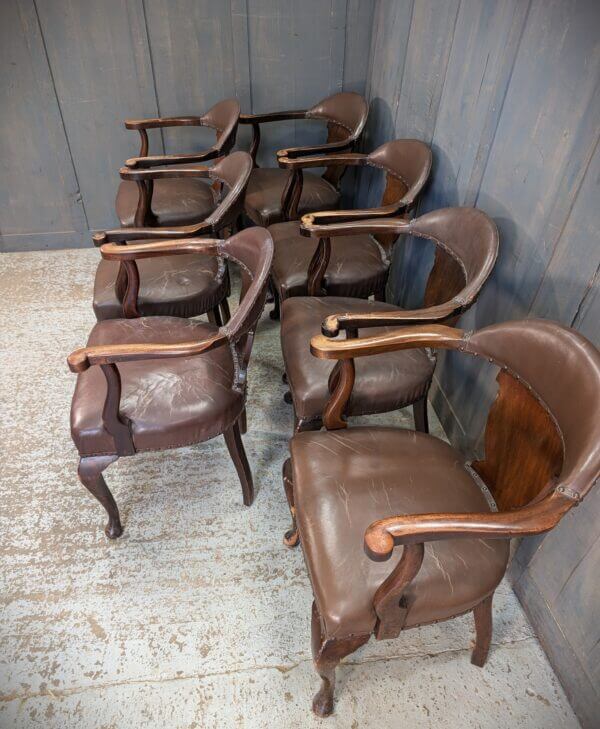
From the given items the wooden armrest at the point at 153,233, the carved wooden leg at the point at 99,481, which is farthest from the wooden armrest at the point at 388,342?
the wooden armrest at the point at 153,233

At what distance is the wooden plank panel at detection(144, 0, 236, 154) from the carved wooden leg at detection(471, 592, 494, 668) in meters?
2.61

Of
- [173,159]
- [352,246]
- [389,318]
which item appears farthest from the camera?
[173,159]

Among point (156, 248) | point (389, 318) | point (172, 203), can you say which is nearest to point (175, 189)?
point (172, 203)

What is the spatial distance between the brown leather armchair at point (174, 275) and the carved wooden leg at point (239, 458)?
545 mm

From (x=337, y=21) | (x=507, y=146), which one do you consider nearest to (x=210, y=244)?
(x=507, y=146)

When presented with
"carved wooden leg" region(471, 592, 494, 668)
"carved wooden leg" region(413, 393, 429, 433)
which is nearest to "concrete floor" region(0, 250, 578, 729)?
"carved wooden leg" region(471, 592, 494, 668)

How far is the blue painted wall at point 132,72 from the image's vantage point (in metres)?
2.36

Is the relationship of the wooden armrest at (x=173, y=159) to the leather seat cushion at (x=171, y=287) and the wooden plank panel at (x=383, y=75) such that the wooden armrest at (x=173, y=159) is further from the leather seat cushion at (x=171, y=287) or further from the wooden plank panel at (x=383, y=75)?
the wooden plank panel at (x=383, y=75)

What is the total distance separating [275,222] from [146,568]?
5.00 feet

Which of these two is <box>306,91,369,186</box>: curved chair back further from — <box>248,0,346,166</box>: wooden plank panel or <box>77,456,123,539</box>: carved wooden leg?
<box>77,456,123,539</box>: carved wooden leg

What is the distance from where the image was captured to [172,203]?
2.22 metres

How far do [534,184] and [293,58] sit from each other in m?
1.84

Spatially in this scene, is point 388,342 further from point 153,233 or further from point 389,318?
point 153,233

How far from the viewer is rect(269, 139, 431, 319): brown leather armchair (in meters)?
1.66
